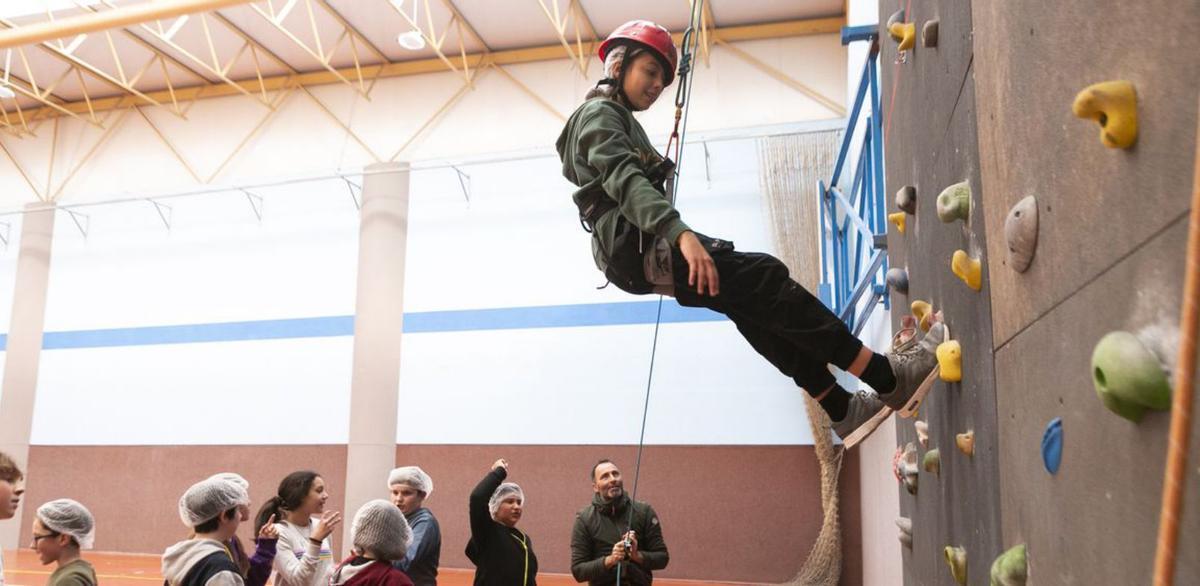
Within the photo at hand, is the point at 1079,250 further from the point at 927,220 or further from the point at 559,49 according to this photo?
the point at 559,49

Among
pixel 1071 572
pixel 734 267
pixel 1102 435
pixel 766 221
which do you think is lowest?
pixel 1071 572

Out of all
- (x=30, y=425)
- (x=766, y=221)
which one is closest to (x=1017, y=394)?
(x=766, y=221)

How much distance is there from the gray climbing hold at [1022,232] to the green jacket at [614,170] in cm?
90

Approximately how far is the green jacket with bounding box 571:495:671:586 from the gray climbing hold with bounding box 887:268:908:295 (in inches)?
80.8

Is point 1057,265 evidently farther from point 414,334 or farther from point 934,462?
point 414,334

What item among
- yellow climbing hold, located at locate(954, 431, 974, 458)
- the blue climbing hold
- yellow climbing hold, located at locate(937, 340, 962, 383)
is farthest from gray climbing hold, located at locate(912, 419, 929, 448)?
the blue climbing hold

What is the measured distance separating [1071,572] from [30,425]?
1377 centimetres

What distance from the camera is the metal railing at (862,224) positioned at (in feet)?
16.5

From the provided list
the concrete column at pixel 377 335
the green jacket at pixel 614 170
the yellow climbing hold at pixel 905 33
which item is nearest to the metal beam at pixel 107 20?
the concrete column at pixel 377 335

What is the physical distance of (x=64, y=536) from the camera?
116 inches

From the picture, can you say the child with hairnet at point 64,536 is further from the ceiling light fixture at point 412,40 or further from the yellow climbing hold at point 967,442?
the ceiling light fixture at point 412,40

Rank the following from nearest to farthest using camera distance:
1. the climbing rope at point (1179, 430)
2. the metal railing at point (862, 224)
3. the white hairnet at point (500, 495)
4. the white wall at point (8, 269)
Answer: the climbing rope at point (1179, 430) < the white hairnet at point (500, 495) < the metal railing at point (862, 224) < the white wall at point (8, 269)

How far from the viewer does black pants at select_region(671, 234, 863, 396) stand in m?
2.37

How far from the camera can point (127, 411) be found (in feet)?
39.0
